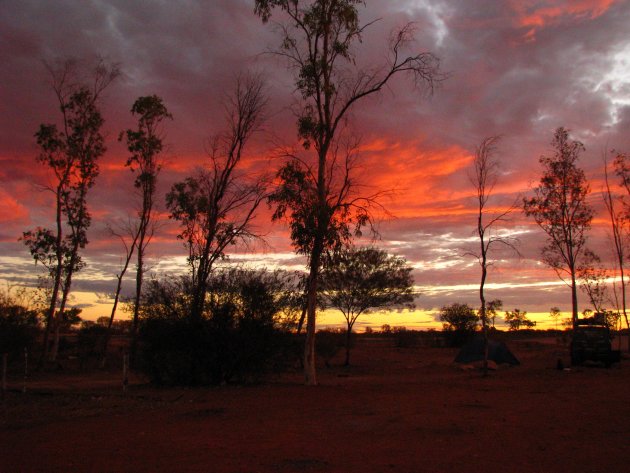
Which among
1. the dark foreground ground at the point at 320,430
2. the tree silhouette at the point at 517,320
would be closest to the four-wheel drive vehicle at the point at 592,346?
the dark foreground ground at the point at 320,430

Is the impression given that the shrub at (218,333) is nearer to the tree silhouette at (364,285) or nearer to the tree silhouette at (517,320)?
the tree silhouette at (364,285)

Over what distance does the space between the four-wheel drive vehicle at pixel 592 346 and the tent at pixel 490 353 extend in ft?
12.7

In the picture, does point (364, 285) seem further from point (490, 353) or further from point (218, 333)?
point (218, 333)

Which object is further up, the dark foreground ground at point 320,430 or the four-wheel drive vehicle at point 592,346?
the four-wheel drive vehicle at point 592,346

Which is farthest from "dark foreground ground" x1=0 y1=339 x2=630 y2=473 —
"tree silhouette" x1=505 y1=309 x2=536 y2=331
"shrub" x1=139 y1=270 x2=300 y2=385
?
"tree silhouette" x1=505 y1=309 x2=536 y2=331

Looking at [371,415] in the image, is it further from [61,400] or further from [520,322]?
[520,322]

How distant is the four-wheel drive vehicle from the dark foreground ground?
34.0ft

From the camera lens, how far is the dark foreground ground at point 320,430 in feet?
28.4

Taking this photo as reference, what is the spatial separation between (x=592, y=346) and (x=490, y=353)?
5444 mm

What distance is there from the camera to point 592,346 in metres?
29.7

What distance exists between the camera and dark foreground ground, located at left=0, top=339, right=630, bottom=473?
8664 millimetres

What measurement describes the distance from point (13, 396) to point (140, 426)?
919 centimetres

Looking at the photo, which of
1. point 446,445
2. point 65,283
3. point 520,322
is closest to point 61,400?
point 446,445

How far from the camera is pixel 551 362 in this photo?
34656mm
